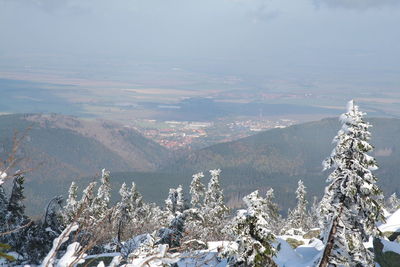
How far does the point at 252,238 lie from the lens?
59.9ft

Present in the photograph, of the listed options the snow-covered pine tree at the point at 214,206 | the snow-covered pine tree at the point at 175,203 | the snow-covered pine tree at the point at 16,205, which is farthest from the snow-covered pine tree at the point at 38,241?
the snow-covered pine tree at the point at 214,206

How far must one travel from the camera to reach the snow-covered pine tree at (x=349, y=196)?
57.4 feet

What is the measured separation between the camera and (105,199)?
5872 cm

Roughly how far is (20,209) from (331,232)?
31514 mm

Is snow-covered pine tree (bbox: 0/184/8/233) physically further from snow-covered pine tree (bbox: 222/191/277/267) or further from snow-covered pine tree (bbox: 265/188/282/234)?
snow-covered pine tree (bbox: 222/191/277/267)

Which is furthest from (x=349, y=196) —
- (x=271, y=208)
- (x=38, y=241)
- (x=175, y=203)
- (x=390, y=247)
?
(x=271, y=208)

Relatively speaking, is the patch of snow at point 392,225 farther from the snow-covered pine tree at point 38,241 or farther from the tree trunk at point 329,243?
the snow-covered pine tree at point 38,241

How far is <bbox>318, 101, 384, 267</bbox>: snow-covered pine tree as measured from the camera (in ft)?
57.4

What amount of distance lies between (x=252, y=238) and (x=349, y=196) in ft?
16.6

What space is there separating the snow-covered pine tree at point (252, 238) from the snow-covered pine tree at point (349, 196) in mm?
2737

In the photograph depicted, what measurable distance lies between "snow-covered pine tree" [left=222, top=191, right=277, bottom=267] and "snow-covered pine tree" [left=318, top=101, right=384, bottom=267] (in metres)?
2.74

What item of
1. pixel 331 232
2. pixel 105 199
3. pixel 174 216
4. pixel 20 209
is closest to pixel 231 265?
pixel 331 232

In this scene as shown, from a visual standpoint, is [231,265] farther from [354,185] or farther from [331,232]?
[354,185]

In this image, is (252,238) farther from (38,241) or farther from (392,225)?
(392,225)
